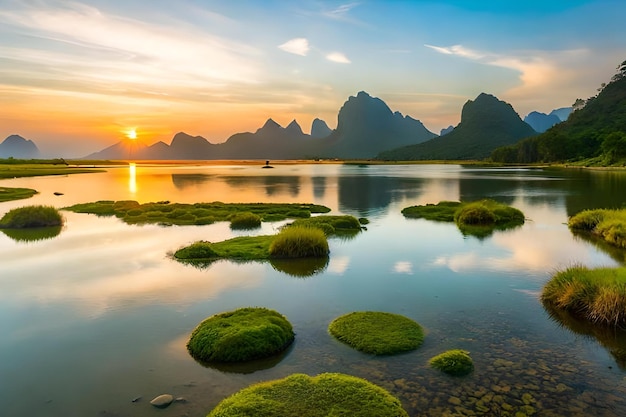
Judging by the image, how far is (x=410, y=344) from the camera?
16.5 metres

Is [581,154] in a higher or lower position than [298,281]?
higher

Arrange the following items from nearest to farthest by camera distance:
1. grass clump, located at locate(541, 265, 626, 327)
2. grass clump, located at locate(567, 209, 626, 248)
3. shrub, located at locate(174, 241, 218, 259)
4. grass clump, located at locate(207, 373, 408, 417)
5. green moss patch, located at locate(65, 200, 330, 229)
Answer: grass clump, located at locate(207, 373, 408, 417) → grass clump, located at locate(541, 265, 626, 327) → shrub, located at locate(174, 241, 218, 259) → grass clump, located at locate(567, 209, 626, 248) → green moss patch, located at locate(65, 200, 330, 229)

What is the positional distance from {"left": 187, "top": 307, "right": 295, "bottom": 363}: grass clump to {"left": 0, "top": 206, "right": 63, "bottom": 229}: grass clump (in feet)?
126

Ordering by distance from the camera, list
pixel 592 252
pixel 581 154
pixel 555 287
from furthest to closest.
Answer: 1. pixel 581 154
2. pixel 592 252
3. pixel 555 287

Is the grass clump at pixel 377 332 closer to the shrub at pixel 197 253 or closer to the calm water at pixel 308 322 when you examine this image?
the calm water at pixel 308 322

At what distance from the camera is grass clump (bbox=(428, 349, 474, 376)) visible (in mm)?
14328

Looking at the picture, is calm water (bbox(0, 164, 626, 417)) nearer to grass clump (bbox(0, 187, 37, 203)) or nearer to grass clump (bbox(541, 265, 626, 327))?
grass clump (bbox(541, 265, 626, 327))

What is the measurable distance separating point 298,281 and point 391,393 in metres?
13.9

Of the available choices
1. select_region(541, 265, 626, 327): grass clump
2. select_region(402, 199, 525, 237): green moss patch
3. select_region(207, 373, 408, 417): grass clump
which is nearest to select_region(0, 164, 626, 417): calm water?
select_region(207, 373, 408, 417): grass clump

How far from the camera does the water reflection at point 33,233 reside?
41.3 meters

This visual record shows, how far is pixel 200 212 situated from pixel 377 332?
43899 mm

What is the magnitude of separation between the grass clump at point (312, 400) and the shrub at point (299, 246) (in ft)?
62.6

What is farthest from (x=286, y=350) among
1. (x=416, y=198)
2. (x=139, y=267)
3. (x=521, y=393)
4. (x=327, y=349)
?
(x=416, y=198)

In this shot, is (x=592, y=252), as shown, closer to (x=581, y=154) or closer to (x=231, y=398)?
(x=231, y=398)
